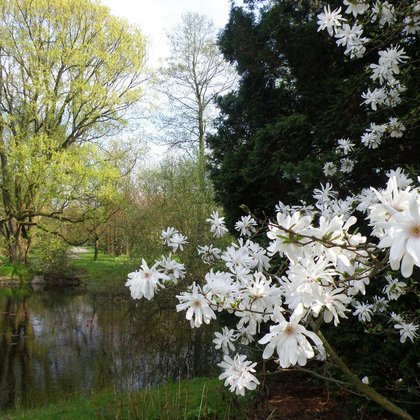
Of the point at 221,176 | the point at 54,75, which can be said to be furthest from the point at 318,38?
the point at 54,75

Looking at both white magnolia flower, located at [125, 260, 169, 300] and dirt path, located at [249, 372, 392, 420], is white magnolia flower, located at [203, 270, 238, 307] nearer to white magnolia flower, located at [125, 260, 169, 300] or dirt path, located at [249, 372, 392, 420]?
white magnolia flower, located at [125, 260, 169, 300]

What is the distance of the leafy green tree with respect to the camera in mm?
18328

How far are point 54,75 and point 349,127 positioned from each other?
711 inches

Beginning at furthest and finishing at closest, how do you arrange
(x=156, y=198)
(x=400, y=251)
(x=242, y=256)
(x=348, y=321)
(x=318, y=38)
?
(x=156, y=198) < (x=318, y=38) < (x=348, y=321) < (x=242, y=256) < (x=400, y=251)

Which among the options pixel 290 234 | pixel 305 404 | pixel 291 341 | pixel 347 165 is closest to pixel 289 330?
pixel 291 341

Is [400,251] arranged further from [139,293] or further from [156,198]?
[156,198]

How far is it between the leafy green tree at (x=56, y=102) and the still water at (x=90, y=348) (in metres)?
5.55

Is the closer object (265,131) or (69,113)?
(265,131)

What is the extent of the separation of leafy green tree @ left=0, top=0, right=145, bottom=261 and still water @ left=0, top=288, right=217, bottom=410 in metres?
5.55

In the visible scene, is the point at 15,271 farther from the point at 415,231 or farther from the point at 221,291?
the point at 415,231

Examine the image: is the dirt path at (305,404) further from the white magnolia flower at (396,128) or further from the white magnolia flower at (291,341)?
the white magnolia flower at (291,341)

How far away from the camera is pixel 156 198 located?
1565 centimetres

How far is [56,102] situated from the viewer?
766 inches

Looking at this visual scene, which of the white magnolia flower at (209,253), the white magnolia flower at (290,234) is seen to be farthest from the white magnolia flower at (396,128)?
the white magnolia flower at (290,234)
